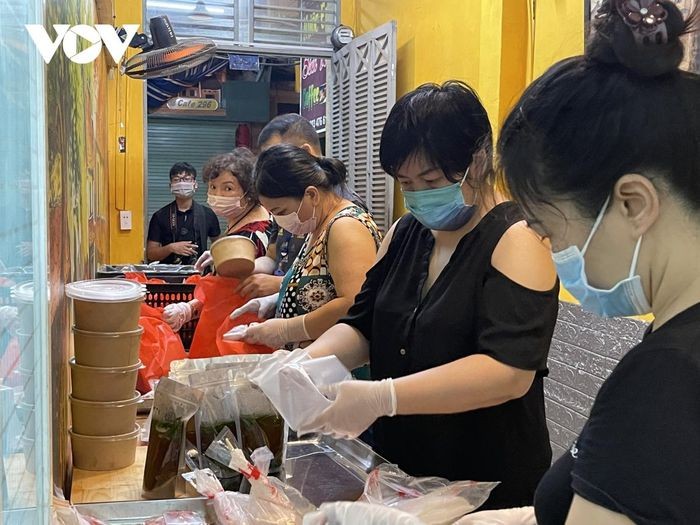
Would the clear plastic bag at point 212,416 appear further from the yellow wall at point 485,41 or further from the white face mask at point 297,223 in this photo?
the yellow wall at point 485,41

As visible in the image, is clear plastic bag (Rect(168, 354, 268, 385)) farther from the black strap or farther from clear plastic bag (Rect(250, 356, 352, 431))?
the black strap

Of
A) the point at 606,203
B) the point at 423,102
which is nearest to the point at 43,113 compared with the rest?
the point at 423,102

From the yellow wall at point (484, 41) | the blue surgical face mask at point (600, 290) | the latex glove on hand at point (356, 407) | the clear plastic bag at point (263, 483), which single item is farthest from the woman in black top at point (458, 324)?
the yellow wall at point (484, 41)

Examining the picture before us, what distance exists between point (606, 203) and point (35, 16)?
0.72 m

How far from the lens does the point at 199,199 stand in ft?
26.7

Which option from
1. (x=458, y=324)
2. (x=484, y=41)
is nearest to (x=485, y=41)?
(x=484, y=41)

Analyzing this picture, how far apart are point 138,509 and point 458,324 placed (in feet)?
2.32

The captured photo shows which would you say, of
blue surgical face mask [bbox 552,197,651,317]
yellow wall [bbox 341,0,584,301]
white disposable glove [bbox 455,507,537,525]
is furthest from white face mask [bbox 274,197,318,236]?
blue surgical face mask [bbox 552,197,651,317]

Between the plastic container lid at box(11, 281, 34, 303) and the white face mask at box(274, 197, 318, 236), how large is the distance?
4.53 feet

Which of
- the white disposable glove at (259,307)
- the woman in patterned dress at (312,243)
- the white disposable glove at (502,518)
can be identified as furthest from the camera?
the white disposable glove at (259,307)

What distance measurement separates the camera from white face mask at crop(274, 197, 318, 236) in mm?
2322

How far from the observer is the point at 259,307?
249cm

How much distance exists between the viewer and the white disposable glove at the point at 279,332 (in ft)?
7.08

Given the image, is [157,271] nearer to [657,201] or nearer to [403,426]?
[403,426]
